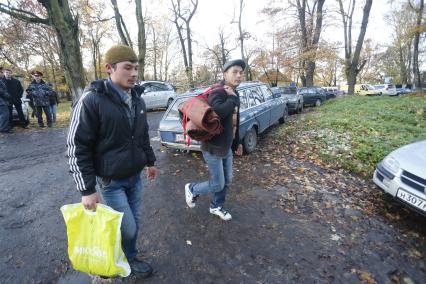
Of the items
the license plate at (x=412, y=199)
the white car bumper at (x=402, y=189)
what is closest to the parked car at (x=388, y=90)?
the white car bumper at (x=402, y=189)

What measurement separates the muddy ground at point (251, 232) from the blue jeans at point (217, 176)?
1.38 feet

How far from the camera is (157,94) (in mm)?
13320

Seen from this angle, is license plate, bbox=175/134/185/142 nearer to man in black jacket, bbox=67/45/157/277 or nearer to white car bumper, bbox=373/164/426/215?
man in black jacket, bbox=67/45/157/277

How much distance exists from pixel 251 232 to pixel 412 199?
204 cm

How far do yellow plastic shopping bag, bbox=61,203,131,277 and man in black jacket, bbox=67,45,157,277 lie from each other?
3.5 inches

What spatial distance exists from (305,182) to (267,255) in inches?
86.7

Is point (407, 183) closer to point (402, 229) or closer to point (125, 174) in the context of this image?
point (402, 229)

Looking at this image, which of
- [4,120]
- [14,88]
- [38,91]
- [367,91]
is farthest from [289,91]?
[367,91]

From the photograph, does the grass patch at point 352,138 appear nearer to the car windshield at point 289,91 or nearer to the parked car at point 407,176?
the parked car at point 407,176

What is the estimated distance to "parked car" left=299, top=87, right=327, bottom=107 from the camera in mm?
15820

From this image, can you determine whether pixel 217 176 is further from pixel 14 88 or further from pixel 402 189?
pixel 14 88

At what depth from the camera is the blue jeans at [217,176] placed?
2781 mm

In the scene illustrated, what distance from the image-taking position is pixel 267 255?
261 cm

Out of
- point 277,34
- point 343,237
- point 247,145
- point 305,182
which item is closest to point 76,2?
point 277,34
